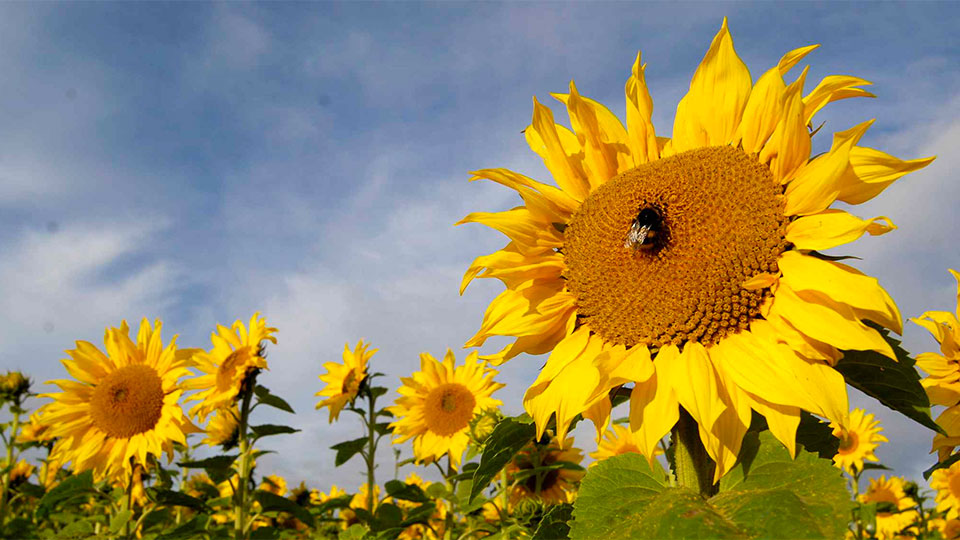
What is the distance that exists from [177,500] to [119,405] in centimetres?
153

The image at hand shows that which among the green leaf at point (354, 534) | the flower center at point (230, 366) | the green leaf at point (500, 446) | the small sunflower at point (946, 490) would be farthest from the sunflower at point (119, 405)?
the small sunflower at point (946, 490)

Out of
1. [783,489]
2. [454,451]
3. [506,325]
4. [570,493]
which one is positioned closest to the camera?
[783,489]

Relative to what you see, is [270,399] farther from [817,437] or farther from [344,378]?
[817,437]

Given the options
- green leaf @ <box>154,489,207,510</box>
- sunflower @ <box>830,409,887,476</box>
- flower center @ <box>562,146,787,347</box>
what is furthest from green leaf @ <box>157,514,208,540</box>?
sunflower @ <box>830,409,887,476</box>

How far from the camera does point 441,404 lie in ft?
24.9

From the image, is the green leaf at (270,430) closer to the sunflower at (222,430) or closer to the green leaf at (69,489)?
the green leaf at (69,489)

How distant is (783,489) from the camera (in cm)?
189

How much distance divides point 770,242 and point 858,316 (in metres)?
0.34

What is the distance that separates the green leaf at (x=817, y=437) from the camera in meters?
2.30

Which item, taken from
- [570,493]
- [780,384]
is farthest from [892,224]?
[570,493]

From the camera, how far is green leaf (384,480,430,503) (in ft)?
21.5

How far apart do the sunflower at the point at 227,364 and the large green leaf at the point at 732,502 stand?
220 inches

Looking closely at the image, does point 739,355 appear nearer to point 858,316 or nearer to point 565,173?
point 858,316

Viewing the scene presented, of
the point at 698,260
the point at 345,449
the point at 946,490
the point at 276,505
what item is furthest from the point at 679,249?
the point at 345,449
